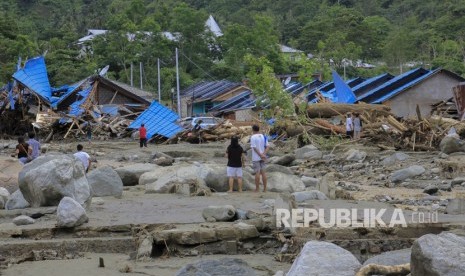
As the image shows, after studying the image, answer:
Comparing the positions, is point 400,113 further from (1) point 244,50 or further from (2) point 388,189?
(1) point 244,50

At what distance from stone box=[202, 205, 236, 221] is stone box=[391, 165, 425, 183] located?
25.9 feet

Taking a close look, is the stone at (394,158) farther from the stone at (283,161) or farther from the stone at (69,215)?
the stone at (69,215)

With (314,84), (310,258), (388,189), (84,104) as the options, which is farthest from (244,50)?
(310,258)

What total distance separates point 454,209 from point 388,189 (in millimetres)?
4930

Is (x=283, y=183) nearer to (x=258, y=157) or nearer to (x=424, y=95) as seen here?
(x=258, y=157)

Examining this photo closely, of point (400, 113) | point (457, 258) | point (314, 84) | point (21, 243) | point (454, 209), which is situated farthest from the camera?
point (314, 84)

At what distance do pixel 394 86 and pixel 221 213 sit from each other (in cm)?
2465

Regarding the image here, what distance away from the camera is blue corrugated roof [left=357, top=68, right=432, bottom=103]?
32.6m

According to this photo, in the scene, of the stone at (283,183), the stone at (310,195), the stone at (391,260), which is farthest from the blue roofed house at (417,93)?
the stone at (391,260)

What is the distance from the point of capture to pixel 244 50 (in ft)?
191

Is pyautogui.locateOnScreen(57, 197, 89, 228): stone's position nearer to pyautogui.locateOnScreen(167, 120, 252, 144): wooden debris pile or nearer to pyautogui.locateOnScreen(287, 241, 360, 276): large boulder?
pyautogui.locateOnScreen(287, 241, 360, 276): large boulder

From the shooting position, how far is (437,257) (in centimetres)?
571

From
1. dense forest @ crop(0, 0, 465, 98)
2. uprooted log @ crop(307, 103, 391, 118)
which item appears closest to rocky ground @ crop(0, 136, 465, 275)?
uprooted log @ crop(307, 103, 391, 118)

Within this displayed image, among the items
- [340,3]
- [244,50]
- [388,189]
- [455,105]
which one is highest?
[340,3]
